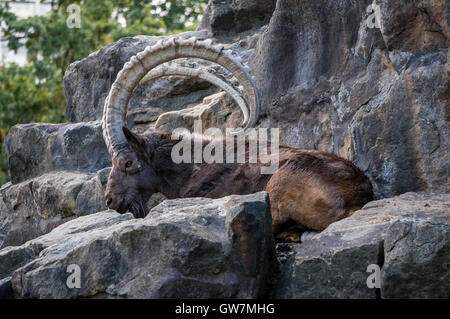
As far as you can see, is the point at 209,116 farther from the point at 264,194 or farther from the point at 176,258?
the point at 176,258

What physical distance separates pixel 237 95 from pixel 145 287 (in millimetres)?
3829

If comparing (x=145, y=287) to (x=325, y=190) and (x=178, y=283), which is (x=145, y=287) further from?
(x=325, y=190)

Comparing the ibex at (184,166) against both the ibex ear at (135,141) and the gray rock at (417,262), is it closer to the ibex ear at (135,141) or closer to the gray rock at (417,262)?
the ibex ear at (135,141)

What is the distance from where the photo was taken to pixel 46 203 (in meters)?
8.02

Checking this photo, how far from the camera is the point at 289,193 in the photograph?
528 centimetres

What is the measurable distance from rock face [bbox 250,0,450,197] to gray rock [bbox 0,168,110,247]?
2152 millimetres

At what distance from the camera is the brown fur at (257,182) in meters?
5.07

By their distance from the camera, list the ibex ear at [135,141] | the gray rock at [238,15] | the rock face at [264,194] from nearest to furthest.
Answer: the rock face at [264,194] → the ibex ear at [135,141] → the gray rock at [238,15]

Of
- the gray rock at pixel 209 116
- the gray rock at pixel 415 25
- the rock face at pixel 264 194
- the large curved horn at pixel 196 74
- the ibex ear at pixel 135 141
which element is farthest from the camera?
the gray rock at pixel 209 116

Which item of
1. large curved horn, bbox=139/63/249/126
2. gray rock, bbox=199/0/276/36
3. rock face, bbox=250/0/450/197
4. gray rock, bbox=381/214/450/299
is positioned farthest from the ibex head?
gray rock, bbox=381/214/450/299

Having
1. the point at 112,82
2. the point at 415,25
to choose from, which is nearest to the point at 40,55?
the point at 112,82

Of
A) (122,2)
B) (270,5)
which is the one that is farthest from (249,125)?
(122,2)

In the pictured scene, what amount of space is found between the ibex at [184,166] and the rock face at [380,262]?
1.41 meters

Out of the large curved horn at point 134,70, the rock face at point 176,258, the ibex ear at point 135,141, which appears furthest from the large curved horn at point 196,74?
the rock face at point 176,258
